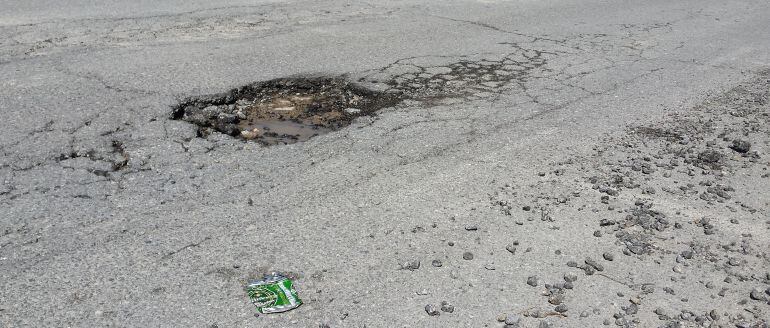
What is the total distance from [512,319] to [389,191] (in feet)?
4.77

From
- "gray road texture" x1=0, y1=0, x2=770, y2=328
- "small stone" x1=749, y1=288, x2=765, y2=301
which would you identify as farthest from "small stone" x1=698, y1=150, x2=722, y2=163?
"small stone" x1=749, y1=288, x2=765, y2=301

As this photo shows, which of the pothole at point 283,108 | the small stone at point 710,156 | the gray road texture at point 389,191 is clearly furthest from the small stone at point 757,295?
the pothole at point 283,108

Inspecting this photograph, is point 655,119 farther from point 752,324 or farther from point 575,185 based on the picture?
point 752,324

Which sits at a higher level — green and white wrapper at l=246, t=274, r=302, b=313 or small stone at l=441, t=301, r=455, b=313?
green and white wrapper at l=246, t=274, r=302, b=313

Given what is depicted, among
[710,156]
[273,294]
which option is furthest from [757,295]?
[273,294]

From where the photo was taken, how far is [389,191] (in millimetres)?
4090

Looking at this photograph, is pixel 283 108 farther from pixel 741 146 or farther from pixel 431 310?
pixel 741 146

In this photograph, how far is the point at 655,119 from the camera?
566 cm

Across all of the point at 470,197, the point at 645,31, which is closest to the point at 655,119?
the point at 470,197

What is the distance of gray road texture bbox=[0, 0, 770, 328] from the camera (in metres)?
3.00

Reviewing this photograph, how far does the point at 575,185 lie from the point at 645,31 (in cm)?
630

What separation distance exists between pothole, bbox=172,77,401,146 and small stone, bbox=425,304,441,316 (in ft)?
7.45

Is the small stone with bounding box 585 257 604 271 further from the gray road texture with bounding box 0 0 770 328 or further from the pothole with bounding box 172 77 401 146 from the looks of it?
the pothole with bounding box 172 77 401 146

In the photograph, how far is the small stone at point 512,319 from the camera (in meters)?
2.86
